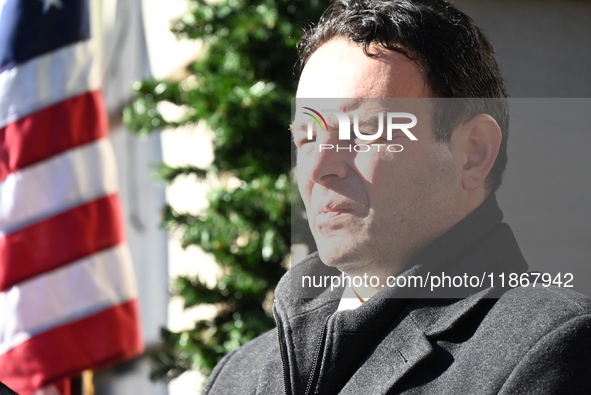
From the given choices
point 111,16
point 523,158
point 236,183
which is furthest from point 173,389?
point 523,158

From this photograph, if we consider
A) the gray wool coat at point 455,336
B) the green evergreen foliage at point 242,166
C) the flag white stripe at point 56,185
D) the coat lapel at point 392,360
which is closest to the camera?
the gray wool coat at point 455,336

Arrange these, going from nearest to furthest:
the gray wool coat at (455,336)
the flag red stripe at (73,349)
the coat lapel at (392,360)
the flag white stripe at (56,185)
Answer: the gray wool coat at (455,336) → the coat lapel at (392,360) → the flag red stripe at (73,349) → the flag white stripe at (56,185)

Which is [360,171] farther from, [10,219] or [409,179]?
[10,219]

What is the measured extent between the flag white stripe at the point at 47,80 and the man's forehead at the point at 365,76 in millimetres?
2091

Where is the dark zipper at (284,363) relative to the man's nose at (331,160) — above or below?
below

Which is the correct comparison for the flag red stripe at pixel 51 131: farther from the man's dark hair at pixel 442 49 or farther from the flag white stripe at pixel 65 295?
the man's dark hair at pixel 442 49

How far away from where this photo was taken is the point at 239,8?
265 centimetres

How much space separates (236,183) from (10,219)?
2.94 ft

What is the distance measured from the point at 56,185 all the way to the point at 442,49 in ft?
7.13

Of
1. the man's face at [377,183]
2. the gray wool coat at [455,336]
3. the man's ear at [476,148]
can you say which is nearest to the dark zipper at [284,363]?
the gray wool coat at [455,336]

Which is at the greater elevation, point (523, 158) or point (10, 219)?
point (523, 158)

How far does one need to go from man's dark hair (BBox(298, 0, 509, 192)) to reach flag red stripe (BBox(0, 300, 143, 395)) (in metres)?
2.05

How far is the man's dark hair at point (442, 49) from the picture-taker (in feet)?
Result: 3.86

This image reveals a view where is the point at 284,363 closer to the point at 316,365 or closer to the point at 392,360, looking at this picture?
the point at 316,365
